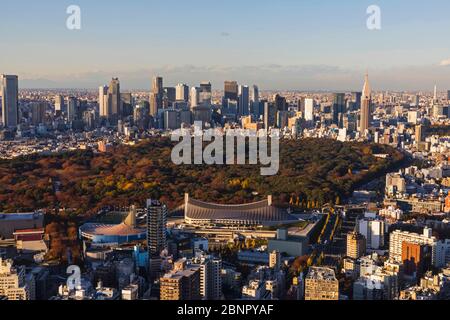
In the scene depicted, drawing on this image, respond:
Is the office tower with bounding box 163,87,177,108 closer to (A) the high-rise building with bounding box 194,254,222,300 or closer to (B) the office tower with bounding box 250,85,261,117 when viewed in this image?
(B) the office tower with bounding box 250,85,261,117

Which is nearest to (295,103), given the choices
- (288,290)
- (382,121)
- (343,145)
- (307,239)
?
(382,121)

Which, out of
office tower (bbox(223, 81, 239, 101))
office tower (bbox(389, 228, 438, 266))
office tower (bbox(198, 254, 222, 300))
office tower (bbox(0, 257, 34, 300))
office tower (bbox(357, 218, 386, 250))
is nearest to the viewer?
office tower (bbox(0, 257, 34, 300))

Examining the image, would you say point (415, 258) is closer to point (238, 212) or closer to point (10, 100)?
point (238, 212)

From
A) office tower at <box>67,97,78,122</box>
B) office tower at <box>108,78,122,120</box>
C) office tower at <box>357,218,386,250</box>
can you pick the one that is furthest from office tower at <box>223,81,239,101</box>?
office tower at <box>357,218,386,250</box>

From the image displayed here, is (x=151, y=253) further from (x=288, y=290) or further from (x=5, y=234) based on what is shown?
(x=5, y=234)

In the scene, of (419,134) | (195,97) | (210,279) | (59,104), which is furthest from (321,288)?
(59,104)

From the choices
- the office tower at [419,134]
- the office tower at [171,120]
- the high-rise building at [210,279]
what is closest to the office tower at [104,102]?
the office tower at [171,120]
